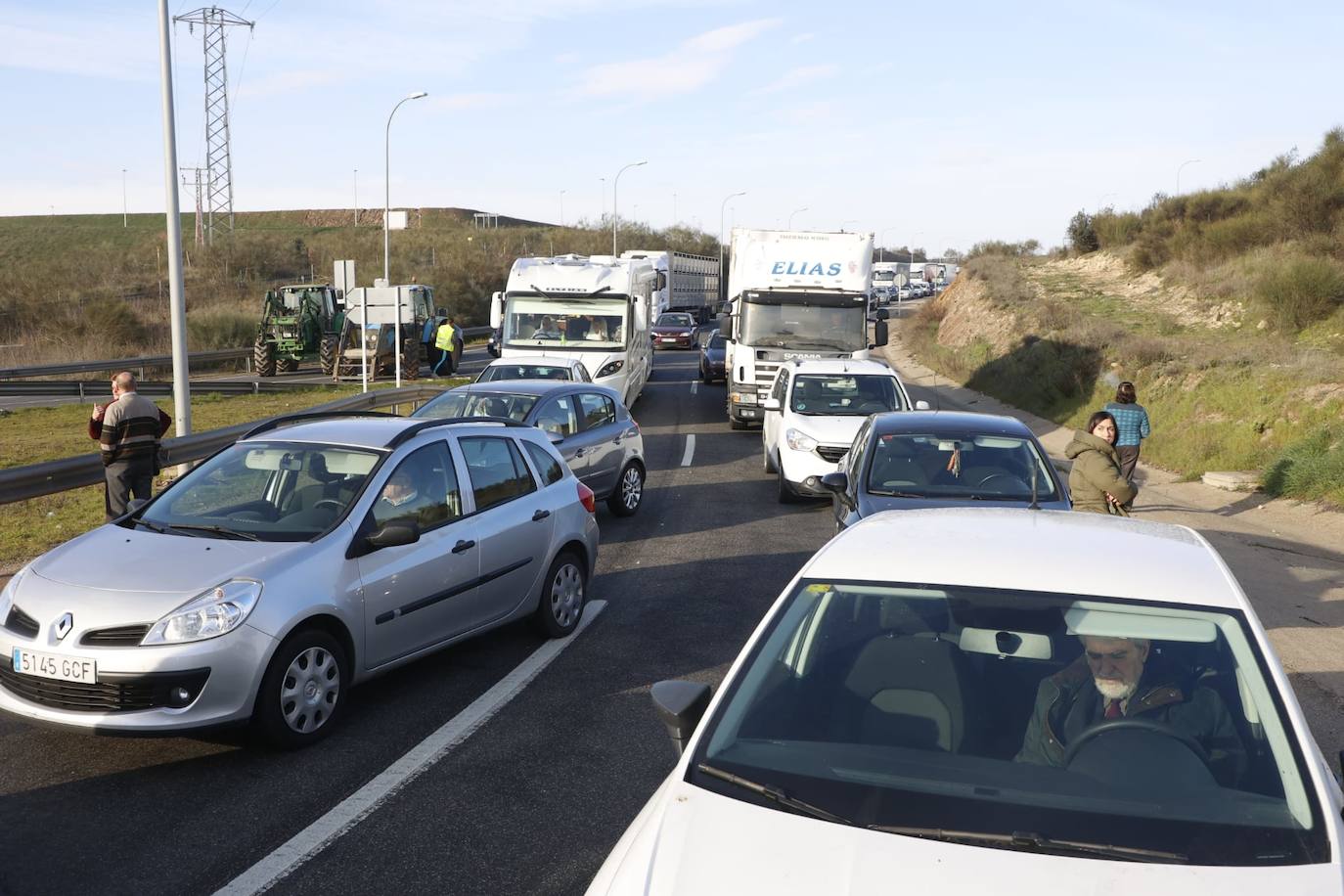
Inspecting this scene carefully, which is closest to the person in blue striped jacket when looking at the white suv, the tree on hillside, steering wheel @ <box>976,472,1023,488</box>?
the white suv

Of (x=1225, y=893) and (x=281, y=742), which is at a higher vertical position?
(x=1225, y=893)

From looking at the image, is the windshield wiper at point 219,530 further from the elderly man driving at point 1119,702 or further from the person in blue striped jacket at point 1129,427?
the person in blue striped jacket at point 1129,427

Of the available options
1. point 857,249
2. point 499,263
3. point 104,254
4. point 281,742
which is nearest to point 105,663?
point 281,742

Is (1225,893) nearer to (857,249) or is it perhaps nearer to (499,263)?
(857,249)

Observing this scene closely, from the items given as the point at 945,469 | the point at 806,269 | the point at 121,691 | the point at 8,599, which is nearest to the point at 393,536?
the point at 121,691

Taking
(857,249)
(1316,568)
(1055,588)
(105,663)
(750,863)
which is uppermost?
(857,249)

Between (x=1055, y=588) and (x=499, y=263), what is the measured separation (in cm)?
8108

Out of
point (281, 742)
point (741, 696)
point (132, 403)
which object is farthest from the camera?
point (132, 403)

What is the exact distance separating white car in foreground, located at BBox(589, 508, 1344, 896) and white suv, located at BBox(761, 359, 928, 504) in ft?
31.1

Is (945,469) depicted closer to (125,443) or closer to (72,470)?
(125,443)

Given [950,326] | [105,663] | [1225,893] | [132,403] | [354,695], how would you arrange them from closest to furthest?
[1225,893] → [105,663] → [354,695] → [132,403] → [950,326]

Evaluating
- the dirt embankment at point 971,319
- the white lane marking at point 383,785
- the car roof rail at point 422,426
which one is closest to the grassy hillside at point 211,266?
the dirt embankment at point 971,319

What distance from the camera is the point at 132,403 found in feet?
36.7

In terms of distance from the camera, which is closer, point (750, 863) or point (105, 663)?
point (750, 863)
